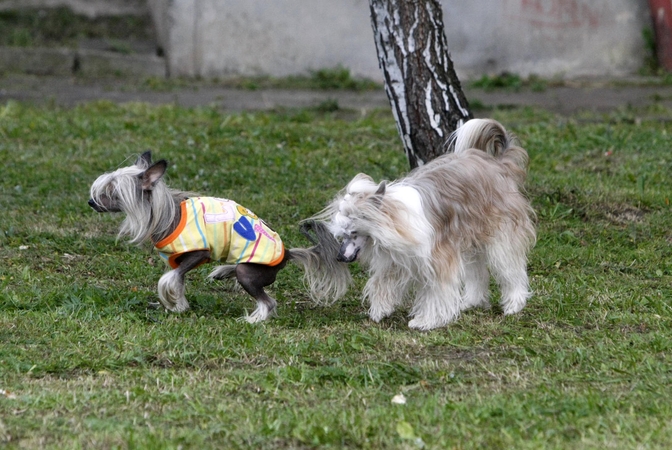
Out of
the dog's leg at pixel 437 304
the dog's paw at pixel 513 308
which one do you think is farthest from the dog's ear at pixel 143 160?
the dog's paw at pixel 513 308

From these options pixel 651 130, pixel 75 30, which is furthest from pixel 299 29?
pixel 651 130

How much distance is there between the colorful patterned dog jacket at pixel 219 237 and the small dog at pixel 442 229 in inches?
18.0

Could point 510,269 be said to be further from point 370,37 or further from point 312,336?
point 370,37

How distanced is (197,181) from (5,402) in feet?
15.3

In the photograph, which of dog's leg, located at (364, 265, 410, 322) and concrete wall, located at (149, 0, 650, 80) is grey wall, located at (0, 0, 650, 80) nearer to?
concrete wall, located at (149, 0, 650, 80)

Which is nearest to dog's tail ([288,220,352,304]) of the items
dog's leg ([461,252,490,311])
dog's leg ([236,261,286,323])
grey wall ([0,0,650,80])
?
dog's leg ([236,261,286,323])

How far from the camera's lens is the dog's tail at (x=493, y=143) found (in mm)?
6086

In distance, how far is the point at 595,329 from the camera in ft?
18.3

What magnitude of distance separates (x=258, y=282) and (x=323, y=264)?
458 mm

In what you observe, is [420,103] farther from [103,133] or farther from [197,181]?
[103,133]

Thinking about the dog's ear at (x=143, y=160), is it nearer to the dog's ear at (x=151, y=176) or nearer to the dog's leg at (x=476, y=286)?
the dog's ear at (x=151, y=176)

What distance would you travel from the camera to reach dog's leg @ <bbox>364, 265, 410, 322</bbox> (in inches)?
225

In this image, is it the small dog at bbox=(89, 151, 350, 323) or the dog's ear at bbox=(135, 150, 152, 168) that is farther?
the dog's ear at bbox=(135, 150, 152, 168)

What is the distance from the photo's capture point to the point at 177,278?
5.70 meters
